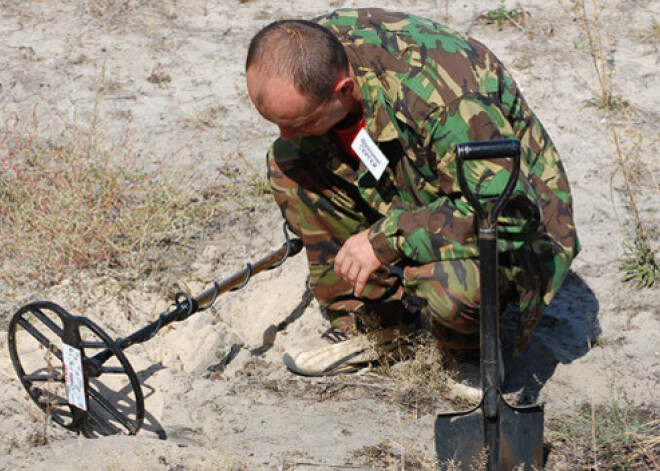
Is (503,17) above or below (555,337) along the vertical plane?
above

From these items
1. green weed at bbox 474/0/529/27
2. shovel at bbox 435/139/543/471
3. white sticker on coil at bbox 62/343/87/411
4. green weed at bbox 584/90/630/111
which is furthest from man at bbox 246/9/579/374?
green weed at bbox 474/0/529/27

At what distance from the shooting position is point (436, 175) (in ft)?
10.3

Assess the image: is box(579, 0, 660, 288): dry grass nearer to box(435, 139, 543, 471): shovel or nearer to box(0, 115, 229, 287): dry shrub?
box(435, 139, 543, 471): shovel

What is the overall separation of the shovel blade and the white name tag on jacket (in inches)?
30.4

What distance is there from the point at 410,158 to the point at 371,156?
0.13m

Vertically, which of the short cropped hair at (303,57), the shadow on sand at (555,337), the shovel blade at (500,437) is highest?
the short cropped hair at (303,57)

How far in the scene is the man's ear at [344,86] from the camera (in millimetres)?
2980

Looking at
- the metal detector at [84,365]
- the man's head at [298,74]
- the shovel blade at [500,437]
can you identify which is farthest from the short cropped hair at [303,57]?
the shovel blade at [500,437]

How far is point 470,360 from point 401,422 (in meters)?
0.42

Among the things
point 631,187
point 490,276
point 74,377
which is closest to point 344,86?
point 490,276

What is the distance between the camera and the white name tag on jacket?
10.2ft

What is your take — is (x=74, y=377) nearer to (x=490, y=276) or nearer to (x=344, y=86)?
(x=344, y=86)

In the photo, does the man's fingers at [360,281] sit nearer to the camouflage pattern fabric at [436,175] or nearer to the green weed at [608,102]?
the camouflage pattern fabric at [436,175]

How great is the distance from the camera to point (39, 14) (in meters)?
5.97
